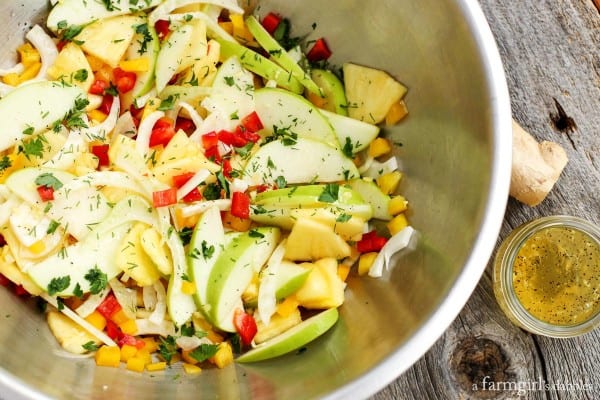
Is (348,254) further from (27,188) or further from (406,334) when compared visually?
(27,188)

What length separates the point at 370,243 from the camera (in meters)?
2.20

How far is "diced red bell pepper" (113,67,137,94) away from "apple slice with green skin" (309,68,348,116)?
57cm

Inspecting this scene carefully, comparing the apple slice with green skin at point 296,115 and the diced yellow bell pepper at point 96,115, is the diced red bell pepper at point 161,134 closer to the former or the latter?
the diced yellow bell pepper at point 96,115

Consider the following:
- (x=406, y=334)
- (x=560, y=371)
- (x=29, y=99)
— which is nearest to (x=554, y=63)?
(x=560, y=371)

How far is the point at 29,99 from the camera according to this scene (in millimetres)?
2121

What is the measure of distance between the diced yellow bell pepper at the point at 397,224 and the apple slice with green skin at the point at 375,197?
0.08 feet

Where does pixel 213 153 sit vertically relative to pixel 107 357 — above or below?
above

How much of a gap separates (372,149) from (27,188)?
3.40 feet

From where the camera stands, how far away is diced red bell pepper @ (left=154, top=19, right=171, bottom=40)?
91.0 inches

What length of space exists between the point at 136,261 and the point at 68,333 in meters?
0.29

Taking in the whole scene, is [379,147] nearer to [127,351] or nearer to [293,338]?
[293,338]

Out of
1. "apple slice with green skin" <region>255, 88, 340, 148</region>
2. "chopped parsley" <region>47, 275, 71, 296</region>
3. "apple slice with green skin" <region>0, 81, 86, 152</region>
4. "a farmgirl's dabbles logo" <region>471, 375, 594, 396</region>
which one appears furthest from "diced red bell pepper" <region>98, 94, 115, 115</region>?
"a farmgirl's dabbles logo" <region>471, 375, 594, 396</region>

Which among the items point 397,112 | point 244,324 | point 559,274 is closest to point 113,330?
point 244,324

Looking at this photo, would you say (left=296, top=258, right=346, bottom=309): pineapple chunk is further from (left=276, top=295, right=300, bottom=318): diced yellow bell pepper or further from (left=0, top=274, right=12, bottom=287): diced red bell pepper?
(left=0, top=274, right=12, bottom=287): diced red bell pepper
